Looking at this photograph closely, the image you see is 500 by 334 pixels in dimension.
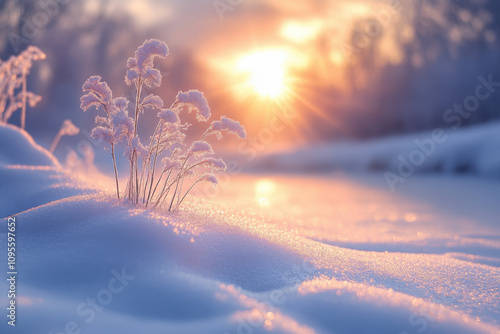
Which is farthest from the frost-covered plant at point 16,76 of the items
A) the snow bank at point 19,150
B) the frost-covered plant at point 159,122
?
the frost-covered plant at point 159,122

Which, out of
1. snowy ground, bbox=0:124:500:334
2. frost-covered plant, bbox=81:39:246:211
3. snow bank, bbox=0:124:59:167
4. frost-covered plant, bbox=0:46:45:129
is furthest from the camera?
frost-covered plant, bbox=0:46:45:129

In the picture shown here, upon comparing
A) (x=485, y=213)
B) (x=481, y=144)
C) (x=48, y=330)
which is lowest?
(x=48, y=330)

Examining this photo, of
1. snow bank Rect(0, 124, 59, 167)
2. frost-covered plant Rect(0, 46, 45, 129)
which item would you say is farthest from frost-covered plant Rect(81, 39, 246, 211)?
frost-covered plant Rect(0, 46, 45, 129)

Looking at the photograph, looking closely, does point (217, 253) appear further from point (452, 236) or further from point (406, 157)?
point (406, 157)

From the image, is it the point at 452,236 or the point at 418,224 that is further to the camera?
the point at 418,224

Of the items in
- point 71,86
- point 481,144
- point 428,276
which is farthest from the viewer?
point 71,86

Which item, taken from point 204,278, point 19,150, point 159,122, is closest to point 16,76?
point 19,150

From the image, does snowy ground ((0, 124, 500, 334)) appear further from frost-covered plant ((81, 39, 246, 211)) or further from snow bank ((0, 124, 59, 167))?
snow bank ((0, 124, 59, 167))

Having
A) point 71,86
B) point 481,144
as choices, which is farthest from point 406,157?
point 71,86

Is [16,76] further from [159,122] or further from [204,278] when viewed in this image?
[204,278]
